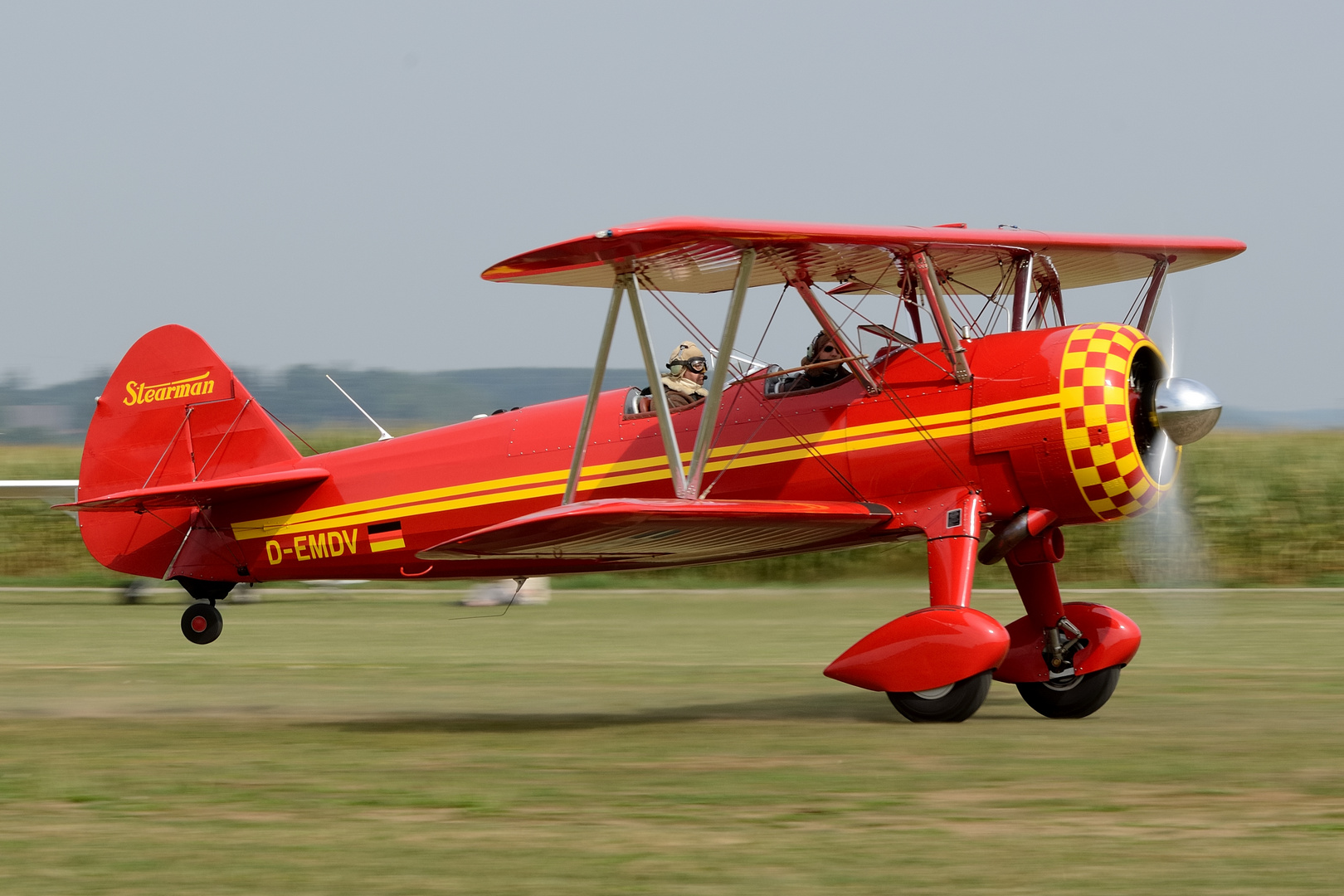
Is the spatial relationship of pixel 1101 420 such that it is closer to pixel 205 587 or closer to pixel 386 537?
pixel 386 537

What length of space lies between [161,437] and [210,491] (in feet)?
4.48

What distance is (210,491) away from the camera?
1110cm

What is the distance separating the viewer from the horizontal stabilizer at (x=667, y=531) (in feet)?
26.1

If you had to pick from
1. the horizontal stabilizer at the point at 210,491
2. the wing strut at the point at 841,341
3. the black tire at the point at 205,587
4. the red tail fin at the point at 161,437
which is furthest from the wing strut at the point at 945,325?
the black tire at the point at 205,587

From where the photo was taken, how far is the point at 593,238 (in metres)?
8.24

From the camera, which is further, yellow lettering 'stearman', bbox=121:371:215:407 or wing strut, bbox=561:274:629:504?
yellow lettering 'stearman', bbox=121:371:215:407

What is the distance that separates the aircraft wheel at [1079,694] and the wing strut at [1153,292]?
2.38m

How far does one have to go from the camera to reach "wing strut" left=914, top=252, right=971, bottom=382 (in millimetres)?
8984

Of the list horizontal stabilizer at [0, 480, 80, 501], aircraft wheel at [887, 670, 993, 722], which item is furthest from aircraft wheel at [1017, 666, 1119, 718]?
horizontal stabilizer at [0, 480, 80, 501]

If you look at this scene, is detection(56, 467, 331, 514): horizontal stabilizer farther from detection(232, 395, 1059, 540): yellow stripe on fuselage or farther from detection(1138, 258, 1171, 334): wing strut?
detection(1138, 258, 1171, 334): wing strut

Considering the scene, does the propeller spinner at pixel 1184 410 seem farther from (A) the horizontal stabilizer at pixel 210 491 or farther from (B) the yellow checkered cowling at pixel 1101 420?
(A) the horizontal stabilizer at pixel 210 491

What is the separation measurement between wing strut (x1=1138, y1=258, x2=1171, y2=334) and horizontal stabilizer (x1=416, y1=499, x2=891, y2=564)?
Answer: 2.47 metres

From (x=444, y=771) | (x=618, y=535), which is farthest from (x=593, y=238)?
(x=444, y=771)

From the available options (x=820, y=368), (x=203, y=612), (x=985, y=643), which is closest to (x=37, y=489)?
(x=203, y=612)
